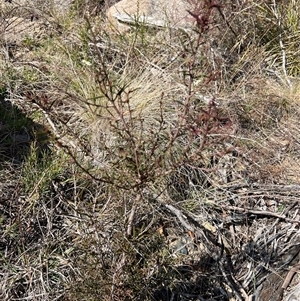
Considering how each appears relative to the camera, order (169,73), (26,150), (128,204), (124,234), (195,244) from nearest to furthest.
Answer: (124,234)
(128,204)
(195,244)
(26,150)
(169,73)

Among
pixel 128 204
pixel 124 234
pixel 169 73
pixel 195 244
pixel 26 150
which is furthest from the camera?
pixel 169 73

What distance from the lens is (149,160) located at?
2.54 metres

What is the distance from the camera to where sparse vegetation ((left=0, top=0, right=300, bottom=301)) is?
255cm

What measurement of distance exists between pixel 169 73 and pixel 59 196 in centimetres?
122

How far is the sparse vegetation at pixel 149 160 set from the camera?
255 centimetres

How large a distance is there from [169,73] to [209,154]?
28.8 inches

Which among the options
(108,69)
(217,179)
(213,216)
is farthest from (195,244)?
(108,69)

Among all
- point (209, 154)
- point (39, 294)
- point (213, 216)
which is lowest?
point (39, 294)

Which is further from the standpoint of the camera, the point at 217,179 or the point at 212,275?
the point at 217,179

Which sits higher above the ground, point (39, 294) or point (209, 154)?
point (209, 154)

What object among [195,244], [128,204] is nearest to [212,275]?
[195,244]

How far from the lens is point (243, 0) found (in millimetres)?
4281

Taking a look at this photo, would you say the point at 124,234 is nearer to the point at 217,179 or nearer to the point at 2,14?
the point at 217,179

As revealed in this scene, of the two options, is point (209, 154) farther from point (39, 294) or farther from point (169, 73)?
point (39, 294)
